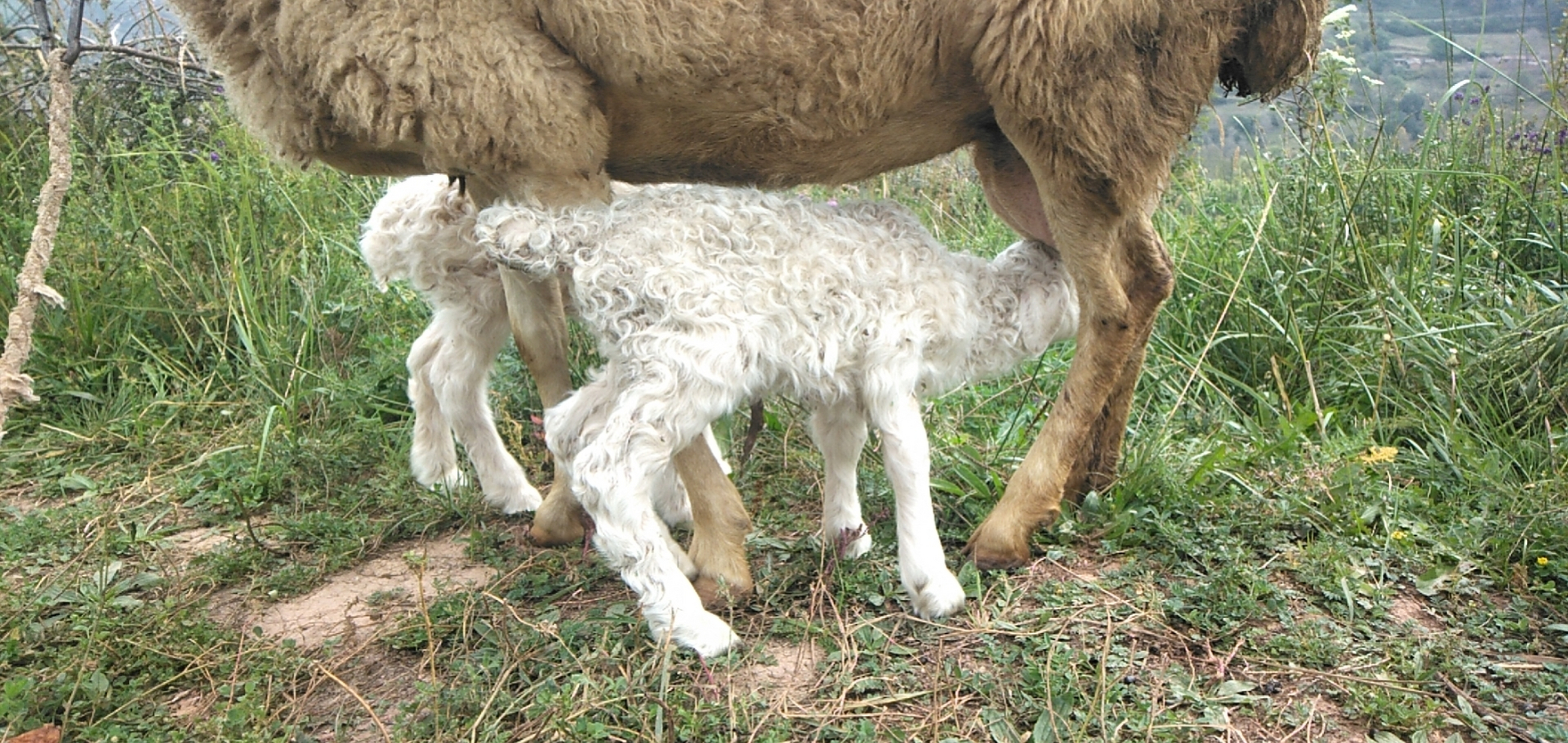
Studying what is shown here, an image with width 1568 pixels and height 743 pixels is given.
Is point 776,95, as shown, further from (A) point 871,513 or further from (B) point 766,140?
(A) point 871,513

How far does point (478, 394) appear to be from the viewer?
3883mm

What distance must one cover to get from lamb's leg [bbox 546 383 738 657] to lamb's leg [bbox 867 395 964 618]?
0.49 m

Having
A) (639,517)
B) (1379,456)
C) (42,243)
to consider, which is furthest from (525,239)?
(1379,456)

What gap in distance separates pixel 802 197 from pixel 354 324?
9.08 feet

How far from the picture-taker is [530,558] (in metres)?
3.51

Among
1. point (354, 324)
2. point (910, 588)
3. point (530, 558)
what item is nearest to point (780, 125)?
point (910, 588)

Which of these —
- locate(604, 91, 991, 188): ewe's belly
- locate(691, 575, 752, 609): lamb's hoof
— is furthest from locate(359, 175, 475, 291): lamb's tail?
locate(691, 575, 752, 609): lamb's hoof

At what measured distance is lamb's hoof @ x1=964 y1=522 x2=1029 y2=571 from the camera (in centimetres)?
328

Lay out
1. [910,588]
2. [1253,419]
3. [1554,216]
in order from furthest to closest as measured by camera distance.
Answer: [1554,216] < [1253,419] < [910,588]

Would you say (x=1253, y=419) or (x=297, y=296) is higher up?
(x=297, y=296)

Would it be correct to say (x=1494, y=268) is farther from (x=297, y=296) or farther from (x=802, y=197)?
(x=297, y=296)

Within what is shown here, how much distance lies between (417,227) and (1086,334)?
6.56ft

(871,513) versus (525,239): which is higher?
(525,239)

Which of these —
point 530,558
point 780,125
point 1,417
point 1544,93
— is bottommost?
point 530,558
